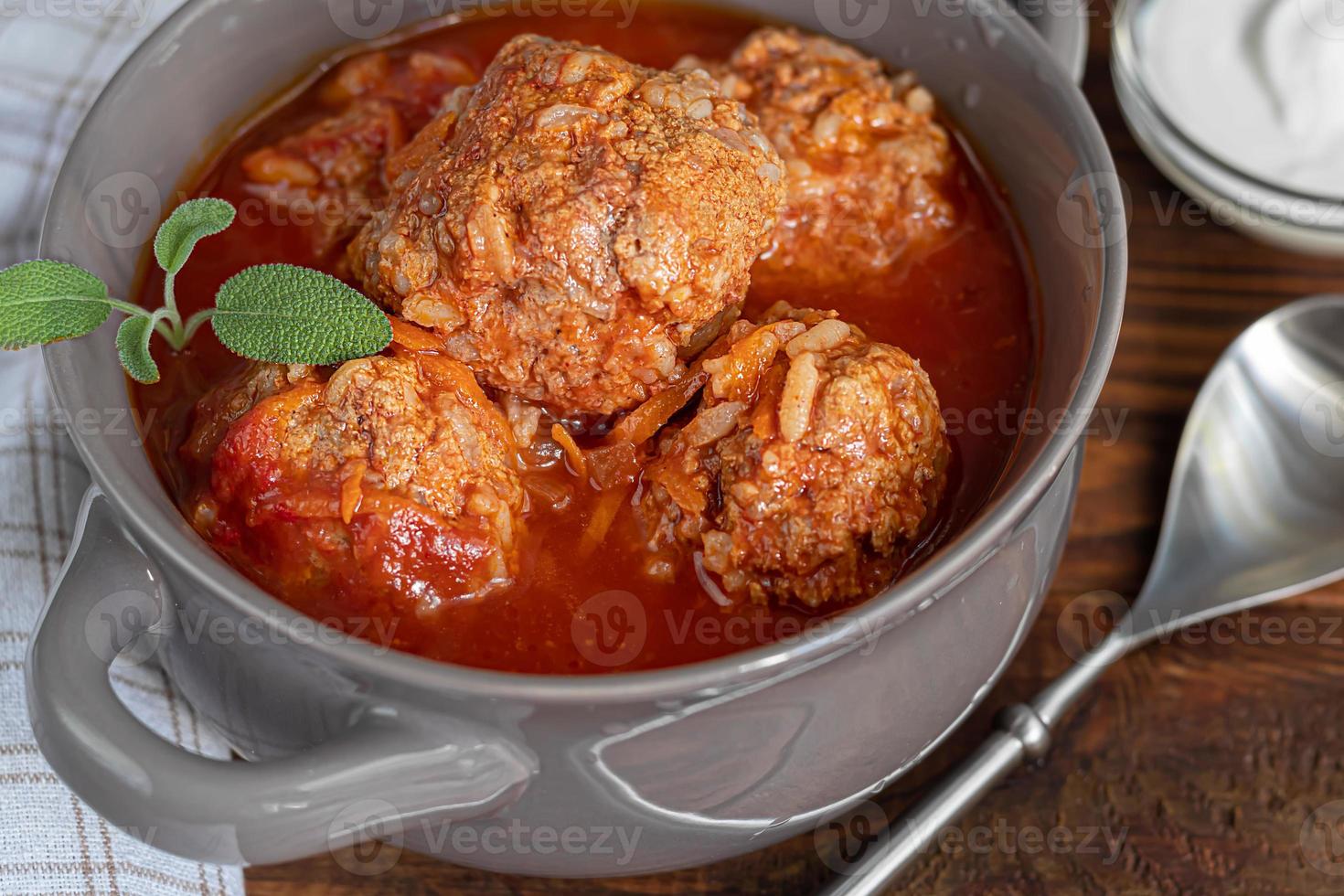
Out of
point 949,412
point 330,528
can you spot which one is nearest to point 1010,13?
point 949,412

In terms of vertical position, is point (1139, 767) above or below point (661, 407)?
below

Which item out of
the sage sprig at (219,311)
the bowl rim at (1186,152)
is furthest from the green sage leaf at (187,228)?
the bowl rim at (1186,152)

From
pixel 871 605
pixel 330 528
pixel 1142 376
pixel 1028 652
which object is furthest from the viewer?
pixel 1142 376

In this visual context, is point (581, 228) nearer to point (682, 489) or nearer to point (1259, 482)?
point (682, 489)

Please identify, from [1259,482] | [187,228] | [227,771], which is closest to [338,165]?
[187,228]

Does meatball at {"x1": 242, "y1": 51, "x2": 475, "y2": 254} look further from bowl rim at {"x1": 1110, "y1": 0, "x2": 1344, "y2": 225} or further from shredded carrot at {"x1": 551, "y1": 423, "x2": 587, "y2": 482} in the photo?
bowl rim at {"x1": 1110, "y1": 0, "x2": 1344, "y2": 225}

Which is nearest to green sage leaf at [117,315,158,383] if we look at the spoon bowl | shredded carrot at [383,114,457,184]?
shredded carrot at [383,114,457,184]

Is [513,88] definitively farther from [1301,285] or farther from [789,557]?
[1301,285]
